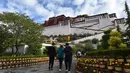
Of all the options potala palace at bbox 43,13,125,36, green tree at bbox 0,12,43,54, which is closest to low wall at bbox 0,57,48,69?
green tree at bbox 0,12,43,54

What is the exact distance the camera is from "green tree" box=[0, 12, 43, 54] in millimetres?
38188

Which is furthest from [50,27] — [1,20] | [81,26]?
[1,20]

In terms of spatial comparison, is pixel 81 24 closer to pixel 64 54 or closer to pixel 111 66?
pixel 64 54

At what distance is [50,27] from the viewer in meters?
105

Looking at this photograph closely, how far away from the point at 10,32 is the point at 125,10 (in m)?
32.5

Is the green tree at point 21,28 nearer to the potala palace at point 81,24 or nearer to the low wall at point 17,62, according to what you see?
the low wall at point 17,62

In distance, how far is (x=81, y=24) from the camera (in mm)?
99062

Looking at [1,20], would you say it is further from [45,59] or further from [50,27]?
[50,27]

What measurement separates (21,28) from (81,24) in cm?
6250

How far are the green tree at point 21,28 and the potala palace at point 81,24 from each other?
51.5m

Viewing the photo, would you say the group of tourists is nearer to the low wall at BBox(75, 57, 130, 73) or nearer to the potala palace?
the low wall at BBox(75, 57, 130, 73)

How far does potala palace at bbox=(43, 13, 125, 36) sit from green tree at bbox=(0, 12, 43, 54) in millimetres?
51501

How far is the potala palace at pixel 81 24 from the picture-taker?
88750 millimetres

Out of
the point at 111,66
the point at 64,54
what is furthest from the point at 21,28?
the point at 111,66
